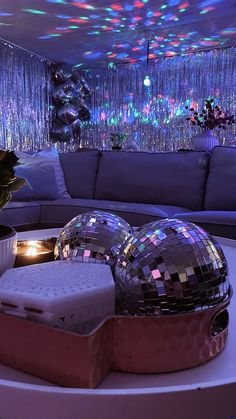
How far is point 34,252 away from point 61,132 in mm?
5379

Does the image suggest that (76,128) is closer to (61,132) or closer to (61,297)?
(61,132)

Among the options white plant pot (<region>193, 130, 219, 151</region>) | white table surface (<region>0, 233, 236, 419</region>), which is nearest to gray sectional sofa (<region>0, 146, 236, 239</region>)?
white plant pot (<region>193, 130, 219, 151</region>)

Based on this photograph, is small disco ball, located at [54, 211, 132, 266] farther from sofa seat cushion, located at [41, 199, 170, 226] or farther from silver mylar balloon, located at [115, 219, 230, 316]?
sofa seat cushion, located at [41, 199, 170, 226]

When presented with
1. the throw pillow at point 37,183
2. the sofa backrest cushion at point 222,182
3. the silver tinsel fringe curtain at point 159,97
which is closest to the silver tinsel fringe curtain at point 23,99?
the silver tinsel fringe curtain at point 159,97

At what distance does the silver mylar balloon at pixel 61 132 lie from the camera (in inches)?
238

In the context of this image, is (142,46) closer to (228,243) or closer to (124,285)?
(228,243)

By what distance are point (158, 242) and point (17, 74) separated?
561 cm

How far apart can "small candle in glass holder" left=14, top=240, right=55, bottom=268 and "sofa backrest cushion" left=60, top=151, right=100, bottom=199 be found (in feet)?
5.68

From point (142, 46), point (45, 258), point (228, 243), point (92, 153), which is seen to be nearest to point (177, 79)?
point (142, 46)

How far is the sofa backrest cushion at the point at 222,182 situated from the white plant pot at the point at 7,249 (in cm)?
176

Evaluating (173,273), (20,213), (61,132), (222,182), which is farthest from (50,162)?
(61,132)

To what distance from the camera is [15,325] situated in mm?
427

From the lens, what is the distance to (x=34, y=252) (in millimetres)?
867

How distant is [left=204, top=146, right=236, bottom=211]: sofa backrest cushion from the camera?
2217mm
